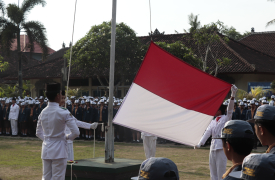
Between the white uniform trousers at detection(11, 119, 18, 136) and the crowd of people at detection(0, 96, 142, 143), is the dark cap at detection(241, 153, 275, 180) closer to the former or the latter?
the crowd of people at detection(0, 96, 142, 143)

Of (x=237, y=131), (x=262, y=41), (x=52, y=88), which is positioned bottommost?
(x=237, y=131)

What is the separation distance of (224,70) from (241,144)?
26.4m

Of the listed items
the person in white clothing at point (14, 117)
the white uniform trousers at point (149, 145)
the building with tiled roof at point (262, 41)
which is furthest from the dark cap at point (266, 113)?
the building with tiled roof at point (262, 41)

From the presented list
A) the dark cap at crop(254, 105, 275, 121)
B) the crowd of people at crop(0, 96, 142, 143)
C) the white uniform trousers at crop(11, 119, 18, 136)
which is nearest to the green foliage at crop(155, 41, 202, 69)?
the crowd of people at crop(0, 96, 142, 143)

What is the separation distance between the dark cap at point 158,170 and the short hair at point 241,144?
0.87 m

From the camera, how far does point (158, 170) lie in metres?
2.02

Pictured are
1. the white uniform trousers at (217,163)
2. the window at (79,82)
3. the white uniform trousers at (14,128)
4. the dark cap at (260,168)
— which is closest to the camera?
the dark cap at (260,168)

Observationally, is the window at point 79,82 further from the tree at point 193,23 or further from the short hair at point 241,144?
the short hair at point 241,144

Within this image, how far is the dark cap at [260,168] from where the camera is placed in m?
1.84

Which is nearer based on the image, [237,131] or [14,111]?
[237,131]

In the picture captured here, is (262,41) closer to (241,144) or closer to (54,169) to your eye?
(54,169)

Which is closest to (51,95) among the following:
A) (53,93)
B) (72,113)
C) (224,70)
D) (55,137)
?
(53,93)

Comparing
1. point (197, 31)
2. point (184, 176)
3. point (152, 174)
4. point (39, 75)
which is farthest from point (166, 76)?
point (39, 75)

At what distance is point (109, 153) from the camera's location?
7070 mm
